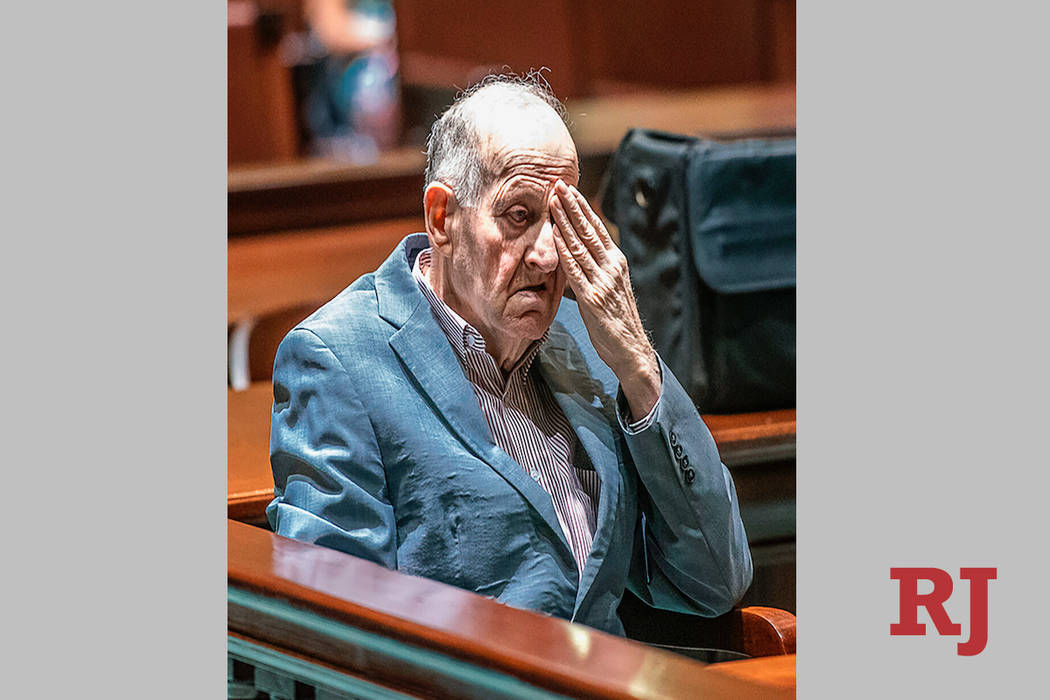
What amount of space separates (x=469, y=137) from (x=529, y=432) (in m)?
0.32

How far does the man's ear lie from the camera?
5.87ft

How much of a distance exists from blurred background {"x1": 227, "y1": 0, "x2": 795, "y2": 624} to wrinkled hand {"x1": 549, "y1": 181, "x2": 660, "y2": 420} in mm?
93

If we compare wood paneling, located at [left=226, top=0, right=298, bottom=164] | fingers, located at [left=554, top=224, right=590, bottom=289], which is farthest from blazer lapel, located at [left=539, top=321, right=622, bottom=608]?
wood paneling, located at [left=226, top=0, right=298, bottom=164]

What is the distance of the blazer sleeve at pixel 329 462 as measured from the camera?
1.77 meters

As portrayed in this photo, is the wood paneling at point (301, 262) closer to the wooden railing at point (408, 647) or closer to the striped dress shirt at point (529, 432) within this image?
the striped dress shirt at point (529, 432)

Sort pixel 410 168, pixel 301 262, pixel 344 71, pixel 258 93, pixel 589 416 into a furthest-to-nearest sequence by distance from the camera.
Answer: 1. pixel 344 71
2. pixel 258 93
3. pixel 301 262
4. pixel 410 168
5. pixel 589 416

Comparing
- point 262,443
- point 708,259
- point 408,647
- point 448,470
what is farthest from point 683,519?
point 262,443

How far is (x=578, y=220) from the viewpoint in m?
1.76

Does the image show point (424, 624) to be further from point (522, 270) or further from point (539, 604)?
point (522, 270)

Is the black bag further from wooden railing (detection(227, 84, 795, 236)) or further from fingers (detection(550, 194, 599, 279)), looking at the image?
fingers (detection(550, 194, 599, 279))

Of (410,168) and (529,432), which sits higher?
(410,168)

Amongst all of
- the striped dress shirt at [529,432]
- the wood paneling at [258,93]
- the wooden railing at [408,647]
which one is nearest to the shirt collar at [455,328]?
the striped dress shirt at [529,432]

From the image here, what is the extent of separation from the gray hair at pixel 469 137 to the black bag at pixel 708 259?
1.74ft

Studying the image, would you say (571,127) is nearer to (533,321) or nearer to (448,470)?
(533,321)
